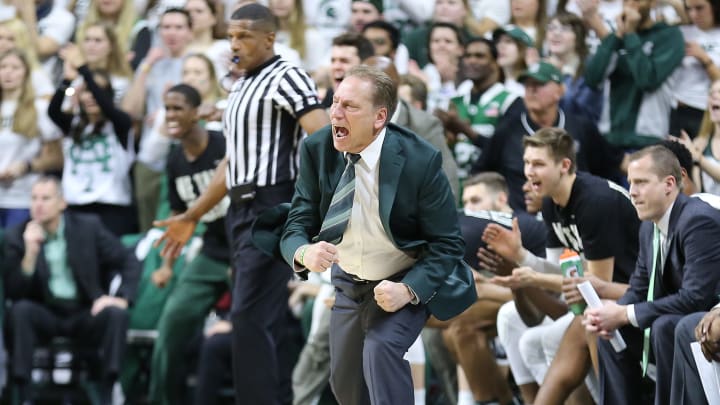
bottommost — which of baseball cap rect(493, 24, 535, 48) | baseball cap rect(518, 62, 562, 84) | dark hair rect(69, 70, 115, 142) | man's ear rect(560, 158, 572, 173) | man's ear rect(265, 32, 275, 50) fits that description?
dark hair rect(69, 70, 115, 142)

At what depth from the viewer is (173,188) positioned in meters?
Result: 9.05

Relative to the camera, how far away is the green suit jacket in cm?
541

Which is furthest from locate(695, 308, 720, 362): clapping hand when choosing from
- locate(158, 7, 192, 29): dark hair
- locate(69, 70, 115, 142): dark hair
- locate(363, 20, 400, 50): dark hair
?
locate(158, 7, 192, 29): dark hair

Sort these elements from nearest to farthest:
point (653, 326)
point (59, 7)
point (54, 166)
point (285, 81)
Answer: point (653, 326) → point (285, 81) → point (54, 166) → point (59, 7)

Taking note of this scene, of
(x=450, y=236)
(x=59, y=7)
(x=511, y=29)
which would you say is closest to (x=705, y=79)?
(x=511, y=29)

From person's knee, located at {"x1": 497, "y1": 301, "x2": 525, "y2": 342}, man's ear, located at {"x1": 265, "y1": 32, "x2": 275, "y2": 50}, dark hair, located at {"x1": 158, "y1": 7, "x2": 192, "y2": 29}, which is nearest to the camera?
man's ear, located at {"x1": 265, "y1": 32, "x2": 275, "y2": 50}

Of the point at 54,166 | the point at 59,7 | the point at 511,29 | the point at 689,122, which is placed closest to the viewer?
the point at 689,122

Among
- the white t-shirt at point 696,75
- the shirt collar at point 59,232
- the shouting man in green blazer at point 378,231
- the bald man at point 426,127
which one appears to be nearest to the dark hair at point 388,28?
the white t-shirt at point 696,75

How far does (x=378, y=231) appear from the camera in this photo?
18.1 feet

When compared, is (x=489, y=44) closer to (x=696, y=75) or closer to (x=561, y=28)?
(x=561, y=28)

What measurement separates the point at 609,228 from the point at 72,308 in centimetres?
415

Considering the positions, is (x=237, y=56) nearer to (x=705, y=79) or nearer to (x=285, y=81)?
(x=285, y=81)

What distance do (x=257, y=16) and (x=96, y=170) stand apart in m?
3.86

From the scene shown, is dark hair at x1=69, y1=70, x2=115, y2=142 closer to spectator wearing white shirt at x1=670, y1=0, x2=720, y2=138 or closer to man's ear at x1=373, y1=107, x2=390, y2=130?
spectator wearing white shirt at x1=670, y1=0, x2=720, y2=138
